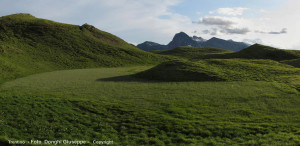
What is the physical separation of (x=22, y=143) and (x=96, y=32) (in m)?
141

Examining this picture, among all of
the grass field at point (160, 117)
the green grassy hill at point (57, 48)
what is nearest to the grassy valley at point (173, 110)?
the grass field at point (160, 117)

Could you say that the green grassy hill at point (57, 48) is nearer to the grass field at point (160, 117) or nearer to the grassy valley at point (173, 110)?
the grassy valley at point (173, 110)

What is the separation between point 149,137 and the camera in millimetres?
18500

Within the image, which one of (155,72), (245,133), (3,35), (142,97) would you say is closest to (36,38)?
(3,35)

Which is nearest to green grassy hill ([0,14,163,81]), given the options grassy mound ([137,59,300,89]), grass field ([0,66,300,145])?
grassy mound ([137,59,300,89])

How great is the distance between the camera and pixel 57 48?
106m

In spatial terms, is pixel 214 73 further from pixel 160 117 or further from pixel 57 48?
pixel 57 48

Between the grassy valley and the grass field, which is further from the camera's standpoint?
the grassy valley

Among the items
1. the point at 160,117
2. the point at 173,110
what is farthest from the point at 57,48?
the point at 160,117

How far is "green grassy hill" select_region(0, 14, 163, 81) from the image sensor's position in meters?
83.6

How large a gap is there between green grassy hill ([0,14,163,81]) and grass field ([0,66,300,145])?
55.7 metres

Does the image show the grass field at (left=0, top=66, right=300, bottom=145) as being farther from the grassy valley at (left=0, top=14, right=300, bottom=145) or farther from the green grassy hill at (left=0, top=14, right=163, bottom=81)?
the green grassy hill at (left=0, top=14, right=163, bottom=81)

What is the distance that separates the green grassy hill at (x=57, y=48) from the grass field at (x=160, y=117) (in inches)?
2192

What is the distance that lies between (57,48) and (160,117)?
102 metres
